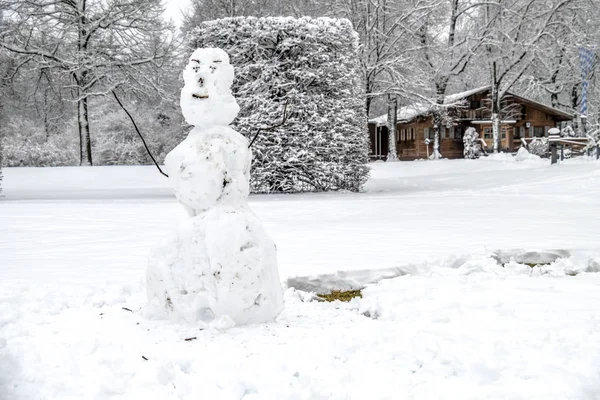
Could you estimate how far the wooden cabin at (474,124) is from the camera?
39844mm

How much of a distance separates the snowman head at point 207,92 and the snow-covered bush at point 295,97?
10.3m

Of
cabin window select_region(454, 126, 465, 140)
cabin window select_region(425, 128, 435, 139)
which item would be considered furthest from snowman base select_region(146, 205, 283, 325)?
cabin window select_region(454, 126, 465, 140)

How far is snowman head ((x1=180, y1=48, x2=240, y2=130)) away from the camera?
4.62 metres

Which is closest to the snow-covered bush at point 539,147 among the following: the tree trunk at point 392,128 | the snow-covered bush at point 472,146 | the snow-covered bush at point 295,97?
the snow-covered bush at point 472,146

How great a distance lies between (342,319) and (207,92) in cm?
207

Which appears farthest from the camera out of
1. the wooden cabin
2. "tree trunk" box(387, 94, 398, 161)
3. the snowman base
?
the wooden cabin

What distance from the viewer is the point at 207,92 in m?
4.63

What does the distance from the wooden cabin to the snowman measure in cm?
3518

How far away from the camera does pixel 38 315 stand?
4.82 metres

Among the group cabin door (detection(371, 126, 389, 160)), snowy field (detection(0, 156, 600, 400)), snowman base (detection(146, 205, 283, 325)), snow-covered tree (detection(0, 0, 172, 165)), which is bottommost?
snowy field (detection(0, 156, 600, 400))

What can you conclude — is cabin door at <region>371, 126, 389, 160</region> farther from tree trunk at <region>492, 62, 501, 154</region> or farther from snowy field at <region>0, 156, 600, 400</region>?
snowy field at <region>0, 156, 600, 400</region>

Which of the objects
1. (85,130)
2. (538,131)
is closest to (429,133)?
(538,131)

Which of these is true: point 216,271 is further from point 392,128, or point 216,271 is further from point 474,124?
point 474,124

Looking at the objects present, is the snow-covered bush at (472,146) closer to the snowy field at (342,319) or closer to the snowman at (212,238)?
the snowy field at (342,319)
